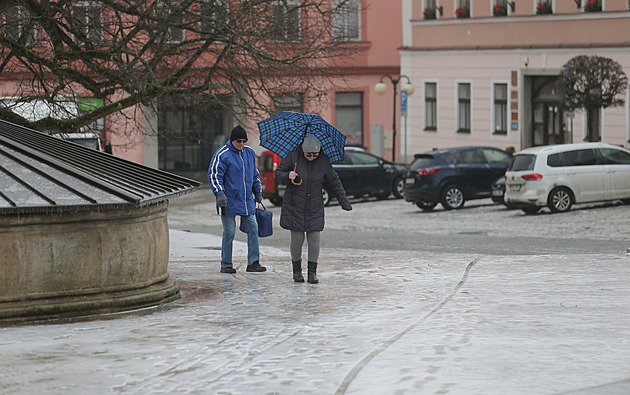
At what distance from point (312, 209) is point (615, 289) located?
3.24 m

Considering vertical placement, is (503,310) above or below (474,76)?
below

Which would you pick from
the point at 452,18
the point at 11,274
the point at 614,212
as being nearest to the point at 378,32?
the point at 452,18

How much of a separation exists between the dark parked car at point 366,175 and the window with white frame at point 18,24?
13895 millimetres

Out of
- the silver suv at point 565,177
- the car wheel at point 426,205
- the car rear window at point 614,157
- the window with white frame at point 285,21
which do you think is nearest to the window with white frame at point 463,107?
the car wheel at point 426,205

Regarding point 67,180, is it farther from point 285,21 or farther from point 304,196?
point 285,21

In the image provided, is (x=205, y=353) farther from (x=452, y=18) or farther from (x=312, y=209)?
(x=452, y=18)

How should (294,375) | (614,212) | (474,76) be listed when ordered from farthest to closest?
1. (474,76)
2. (614,212)
3. (294,375)

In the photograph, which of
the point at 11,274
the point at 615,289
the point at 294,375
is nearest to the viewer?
the point at 294,375

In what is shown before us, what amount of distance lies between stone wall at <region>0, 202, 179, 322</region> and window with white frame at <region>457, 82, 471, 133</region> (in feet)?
106

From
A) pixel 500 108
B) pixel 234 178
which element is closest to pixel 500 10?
pixel 500 108

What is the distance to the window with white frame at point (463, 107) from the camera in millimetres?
43188

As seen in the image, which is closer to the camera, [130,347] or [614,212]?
[130,347]

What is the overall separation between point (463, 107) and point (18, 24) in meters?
27.4

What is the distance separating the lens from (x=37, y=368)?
28.2 ft
